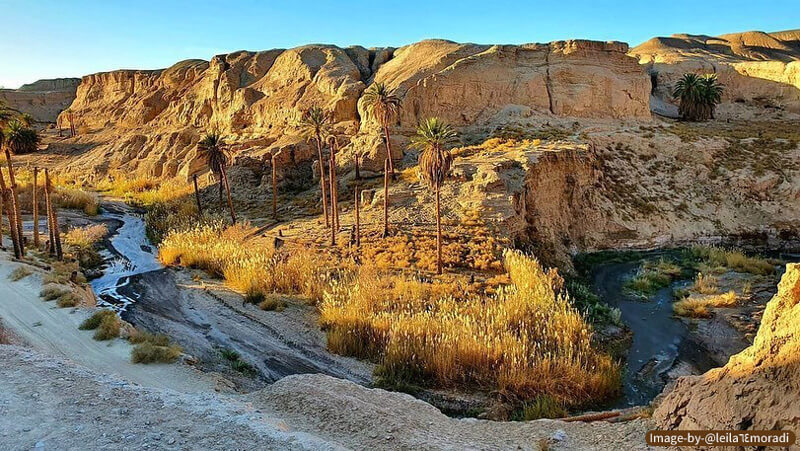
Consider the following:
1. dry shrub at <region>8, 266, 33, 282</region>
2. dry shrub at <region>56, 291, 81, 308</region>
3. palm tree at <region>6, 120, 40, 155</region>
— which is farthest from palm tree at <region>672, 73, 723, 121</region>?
palm tree at <region>6, 120, 40, 155</region>

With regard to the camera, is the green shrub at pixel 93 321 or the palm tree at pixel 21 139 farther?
the palm tree at pixel 21 139

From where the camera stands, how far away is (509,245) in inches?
990

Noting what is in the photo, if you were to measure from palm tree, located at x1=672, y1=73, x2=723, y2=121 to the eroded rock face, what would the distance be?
5308 cm

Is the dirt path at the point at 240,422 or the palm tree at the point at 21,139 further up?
the palm tree at the point at 21,139

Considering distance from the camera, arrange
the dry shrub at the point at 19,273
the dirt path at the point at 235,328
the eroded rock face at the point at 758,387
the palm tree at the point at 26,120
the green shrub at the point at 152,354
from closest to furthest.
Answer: the eroded rock face at the point at 758,387 → the green shrub at the point at 152,354 → the dirt path at the point at 235,328 → the dry shrub at the point at 19,273 → the palm tree at the point at 26,120

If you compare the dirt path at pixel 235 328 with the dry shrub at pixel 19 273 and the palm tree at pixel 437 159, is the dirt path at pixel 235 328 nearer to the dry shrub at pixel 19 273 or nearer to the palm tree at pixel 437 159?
the dry shrub at pixel 19 273

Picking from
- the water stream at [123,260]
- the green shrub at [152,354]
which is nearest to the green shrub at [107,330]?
the green shrub at [152,354]

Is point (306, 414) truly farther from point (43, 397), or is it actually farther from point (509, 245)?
point (509, 245)

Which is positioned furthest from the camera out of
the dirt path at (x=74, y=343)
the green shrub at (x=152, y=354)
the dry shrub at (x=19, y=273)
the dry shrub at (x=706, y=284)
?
the dry shrub at (x=706, y=284)

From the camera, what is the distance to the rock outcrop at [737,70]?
184ft

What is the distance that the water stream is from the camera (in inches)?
839

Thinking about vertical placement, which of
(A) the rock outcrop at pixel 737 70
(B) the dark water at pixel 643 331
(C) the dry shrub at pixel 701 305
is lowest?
(B) the dark water at pixel 643 331

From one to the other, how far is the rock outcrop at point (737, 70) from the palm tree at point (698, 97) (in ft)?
22.5

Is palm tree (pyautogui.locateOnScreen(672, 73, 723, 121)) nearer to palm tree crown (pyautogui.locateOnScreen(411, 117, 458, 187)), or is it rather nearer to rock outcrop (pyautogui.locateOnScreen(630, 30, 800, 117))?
rock outcrop (pyautogui.locateOnScreen(630, 30, 800, 117))
